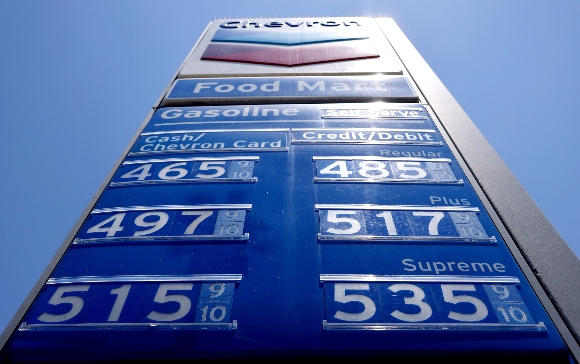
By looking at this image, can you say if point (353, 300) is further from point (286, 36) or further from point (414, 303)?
point (286, 36)

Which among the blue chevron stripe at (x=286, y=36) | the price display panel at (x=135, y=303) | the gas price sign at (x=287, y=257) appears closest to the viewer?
the gas price sign at (x=287, y=257)

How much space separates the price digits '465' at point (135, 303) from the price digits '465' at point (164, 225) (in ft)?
1.64

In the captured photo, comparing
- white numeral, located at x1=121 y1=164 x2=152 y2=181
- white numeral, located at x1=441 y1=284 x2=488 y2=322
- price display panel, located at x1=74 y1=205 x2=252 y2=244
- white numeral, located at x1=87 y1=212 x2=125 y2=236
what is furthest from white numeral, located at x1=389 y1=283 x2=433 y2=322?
white numeral, located at x1=121 y1=164 x2=152 y2=181

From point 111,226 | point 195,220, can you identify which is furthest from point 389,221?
point 111,226

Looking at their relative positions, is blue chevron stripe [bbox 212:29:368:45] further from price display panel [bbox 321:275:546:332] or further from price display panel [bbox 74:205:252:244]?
price display panel [bbox 321:275:546:332]

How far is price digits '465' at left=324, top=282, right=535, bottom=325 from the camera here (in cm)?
287

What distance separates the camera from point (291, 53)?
744 cm

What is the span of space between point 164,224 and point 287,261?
0.95 meters

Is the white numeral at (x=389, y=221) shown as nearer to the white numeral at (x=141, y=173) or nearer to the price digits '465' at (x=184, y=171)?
the price digits '465' at (x=184, y=171)

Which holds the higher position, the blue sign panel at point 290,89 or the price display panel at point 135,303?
the blue sign panel at point 290,89

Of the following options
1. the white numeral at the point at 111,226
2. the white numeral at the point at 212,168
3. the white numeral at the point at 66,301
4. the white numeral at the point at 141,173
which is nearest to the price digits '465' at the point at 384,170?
the white numeral at the point at 212,168

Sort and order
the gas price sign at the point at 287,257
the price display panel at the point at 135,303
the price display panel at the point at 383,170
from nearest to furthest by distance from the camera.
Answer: the gas price sign at the point at 287,257 < the price display panel at the point at 135,303 < the price display panel at the point at 383,170

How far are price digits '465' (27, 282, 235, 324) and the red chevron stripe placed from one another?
4459 mm

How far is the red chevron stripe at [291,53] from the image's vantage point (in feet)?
23.5
